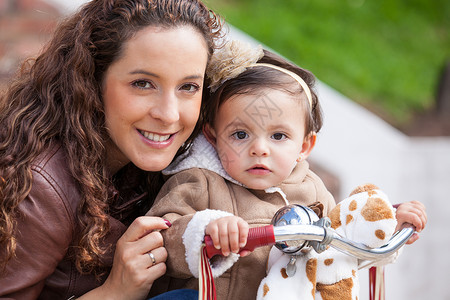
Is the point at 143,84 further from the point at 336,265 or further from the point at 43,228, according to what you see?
the point at 336,265

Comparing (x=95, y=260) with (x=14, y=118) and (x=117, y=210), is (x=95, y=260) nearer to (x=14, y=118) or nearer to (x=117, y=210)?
(x=117, y=210)

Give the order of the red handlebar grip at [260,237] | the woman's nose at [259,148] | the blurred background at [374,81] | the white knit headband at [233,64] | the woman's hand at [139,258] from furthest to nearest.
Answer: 1. the blurred background at [374,81]
2. the white knit headband at [233,64]
3. the woman's nose at [259,148]
4. the woman's hand at [139,258]
5. the red handlebar grip at [260,237]

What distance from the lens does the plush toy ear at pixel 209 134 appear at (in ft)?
7.67

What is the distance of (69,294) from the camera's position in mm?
2180

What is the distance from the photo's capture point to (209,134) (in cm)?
236

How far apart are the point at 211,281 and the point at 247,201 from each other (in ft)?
1.34

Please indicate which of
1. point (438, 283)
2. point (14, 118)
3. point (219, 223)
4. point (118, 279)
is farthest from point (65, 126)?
point (438, 283)

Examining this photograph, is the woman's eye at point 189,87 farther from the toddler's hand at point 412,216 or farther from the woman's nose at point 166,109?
the toddler's hand at point 412,216

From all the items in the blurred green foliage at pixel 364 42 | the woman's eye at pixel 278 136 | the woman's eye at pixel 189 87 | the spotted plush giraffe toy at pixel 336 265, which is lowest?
the blurred green foliage at pixel 364 42

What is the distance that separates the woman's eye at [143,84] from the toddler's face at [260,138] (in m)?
0.32

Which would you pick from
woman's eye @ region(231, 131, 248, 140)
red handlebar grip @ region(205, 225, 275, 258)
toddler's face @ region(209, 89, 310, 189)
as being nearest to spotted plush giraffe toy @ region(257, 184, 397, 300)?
red handlebar grip @ region(205, 225, 275, 258)

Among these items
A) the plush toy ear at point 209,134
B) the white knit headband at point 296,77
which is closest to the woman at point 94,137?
the plush toy ear at point 209,134

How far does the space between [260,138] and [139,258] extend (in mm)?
Result: 579

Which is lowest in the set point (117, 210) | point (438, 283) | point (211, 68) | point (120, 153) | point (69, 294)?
point (438, 283)
